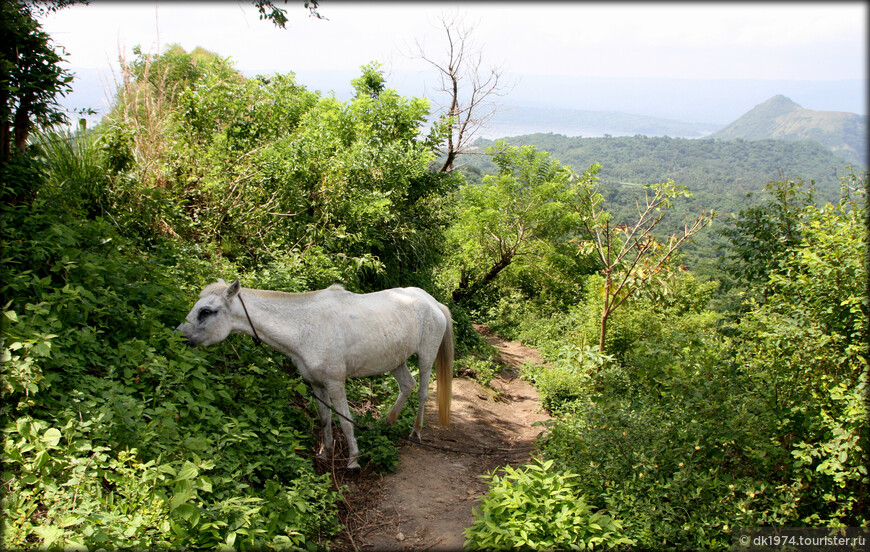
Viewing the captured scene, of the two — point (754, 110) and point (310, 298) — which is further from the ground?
point (754, 110)

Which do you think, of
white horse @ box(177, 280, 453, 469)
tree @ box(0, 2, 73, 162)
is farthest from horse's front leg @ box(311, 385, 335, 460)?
tree @ box(0, 2, 73, 162)

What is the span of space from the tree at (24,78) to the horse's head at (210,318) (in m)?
2.62

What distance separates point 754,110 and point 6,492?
534 feet

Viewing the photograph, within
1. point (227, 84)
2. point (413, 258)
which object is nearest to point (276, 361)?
point (413, 258)

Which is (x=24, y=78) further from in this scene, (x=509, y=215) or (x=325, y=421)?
(x=509, y=215)

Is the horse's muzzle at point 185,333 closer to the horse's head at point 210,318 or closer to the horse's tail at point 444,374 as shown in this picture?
the horse's head at point 210,318

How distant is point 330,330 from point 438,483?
6.11 feet

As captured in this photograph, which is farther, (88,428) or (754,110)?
(754,110)

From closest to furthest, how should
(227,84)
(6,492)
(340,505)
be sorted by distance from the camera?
1. (6,492)
2. (340,505)
3. (227,84)

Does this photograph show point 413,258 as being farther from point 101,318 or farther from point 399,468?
point 101,318

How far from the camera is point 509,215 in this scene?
626 inches

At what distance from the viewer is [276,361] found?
5148 mm

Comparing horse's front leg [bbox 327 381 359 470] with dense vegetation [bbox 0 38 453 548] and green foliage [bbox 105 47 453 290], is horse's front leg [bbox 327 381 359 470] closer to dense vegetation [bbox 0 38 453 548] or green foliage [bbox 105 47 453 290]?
dense vegetation [bbox 0 38 453 548]

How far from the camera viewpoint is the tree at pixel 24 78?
4.70m
